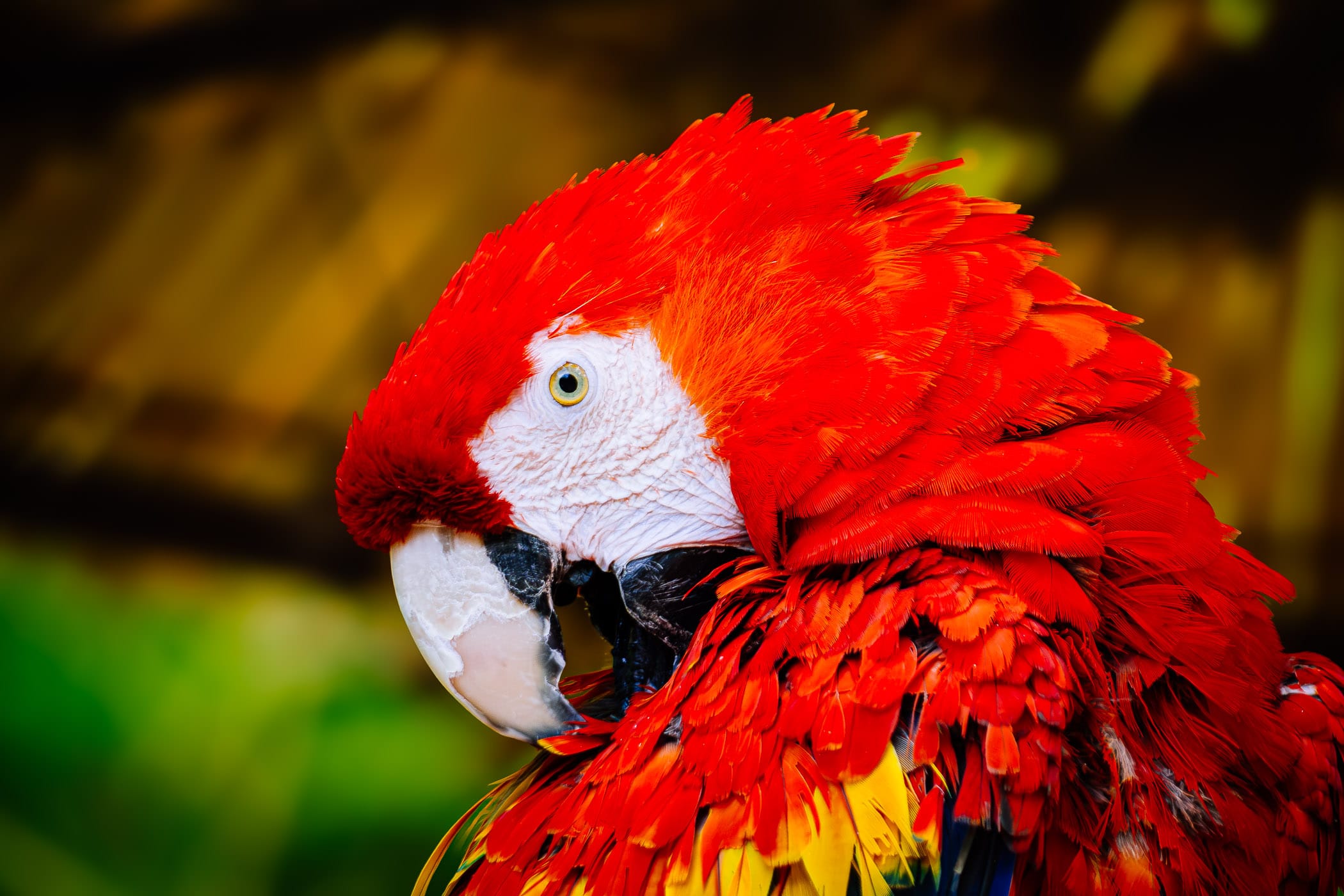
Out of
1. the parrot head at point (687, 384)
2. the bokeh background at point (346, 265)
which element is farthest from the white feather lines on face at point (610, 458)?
the bokeh background at point (346, 265)

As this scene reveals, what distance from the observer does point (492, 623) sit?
814 mm

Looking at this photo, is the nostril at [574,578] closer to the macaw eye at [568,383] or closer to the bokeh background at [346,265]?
the macaw eye at [568,383]

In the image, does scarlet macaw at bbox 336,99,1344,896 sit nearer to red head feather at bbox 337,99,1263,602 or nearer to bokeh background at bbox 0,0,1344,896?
red head feather at bbox 337,99,1263,602

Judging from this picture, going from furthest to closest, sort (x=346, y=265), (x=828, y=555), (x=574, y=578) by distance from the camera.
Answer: (x=346, y=265) → (x=574, y=578) → (x=828, y=555)

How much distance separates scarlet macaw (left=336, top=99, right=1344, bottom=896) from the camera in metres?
0.65

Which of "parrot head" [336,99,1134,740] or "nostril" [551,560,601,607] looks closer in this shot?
"parrot head" [336,99,1134,740]

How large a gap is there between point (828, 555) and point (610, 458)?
209 mm

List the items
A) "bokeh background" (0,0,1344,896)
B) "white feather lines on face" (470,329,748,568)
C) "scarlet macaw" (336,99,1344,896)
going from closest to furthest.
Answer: "scarlet macaw" (336,99,1344,896) < "white feather lines on face" (470,329,748,568) < "bokeh background" (0,0,1344,896)

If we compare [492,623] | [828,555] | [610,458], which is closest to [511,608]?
[492,623]

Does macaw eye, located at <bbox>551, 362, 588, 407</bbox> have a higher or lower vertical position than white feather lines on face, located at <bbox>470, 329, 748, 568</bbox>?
higher

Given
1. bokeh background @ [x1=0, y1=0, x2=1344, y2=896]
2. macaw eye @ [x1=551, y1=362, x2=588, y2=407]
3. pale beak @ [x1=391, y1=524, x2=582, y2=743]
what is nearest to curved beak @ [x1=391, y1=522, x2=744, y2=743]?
pale beak @ [x1=391, y1=524, x2=582, y2=743]

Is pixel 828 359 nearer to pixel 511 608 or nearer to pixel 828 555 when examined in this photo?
pixel 828 555

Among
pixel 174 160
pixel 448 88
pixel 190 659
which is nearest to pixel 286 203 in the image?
pixel 174 160

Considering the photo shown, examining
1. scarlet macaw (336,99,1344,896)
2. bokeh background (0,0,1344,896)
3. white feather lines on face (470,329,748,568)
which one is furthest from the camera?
bokeh background (0,0,1344,896)
